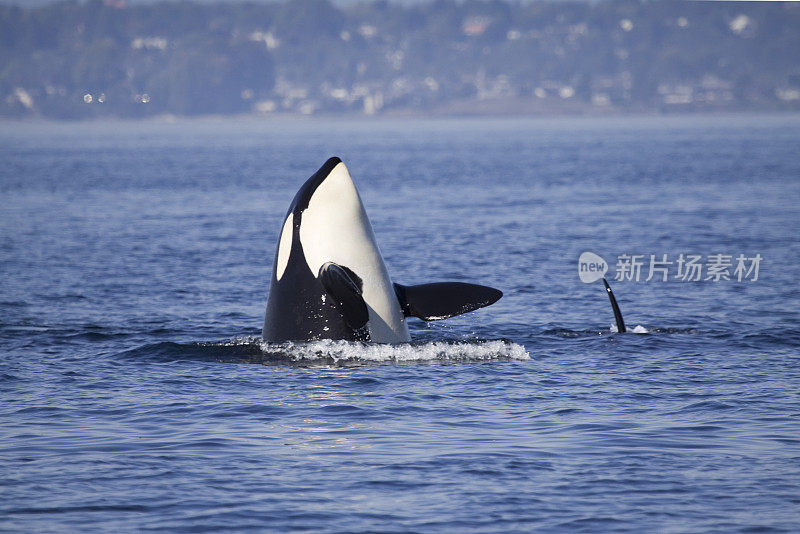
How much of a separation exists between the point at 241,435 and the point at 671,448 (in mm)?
4205

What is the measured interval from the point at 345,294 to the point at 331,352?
131cm

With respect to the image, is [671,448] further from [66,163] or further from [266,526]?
[66,163]

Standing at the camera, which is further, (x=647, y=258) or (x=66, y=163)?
(x=66, y=163)

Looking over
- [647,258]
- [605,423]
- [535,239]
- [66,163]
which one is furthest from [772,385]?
[66,163]

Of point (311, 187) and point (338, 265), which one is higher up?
point (311, 187)

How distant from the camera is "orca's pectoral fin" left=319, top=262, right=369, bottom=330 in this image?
13352 millimetres

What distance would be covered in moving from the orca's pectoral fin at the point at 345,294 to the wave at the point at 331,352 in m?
0.87

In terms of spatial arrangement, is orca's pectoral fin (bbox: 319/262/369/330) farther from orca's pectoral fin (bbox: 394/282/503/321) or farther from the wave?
orca's pectoral fin (bbox: 394/282/503/321)

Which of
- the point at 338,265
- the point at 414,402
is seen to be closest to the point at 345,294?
the point at 338,265

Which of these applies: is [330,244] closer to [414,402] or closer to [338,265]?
[338,265]

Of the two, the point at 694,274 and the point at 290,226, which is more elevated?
the point at 290,226

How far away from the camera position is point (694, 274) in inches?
1004

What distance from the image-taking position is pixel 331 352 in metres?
14.5

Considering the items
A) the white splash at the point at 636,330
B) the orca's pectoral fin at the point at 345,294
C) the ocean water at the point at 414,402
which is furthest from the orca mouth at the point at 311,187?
the white splash at the point at 636,330
